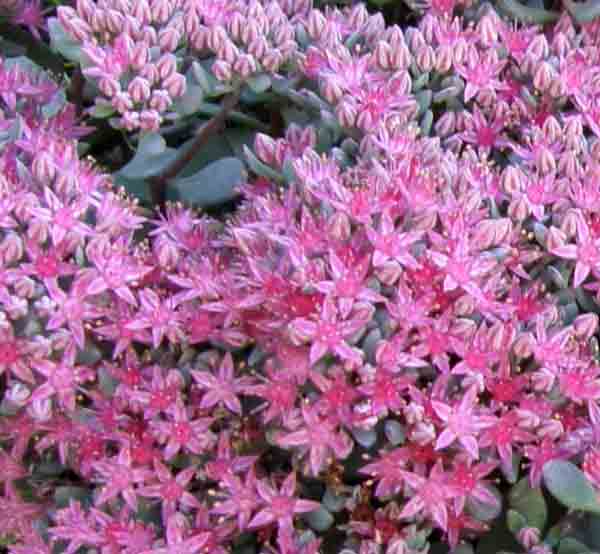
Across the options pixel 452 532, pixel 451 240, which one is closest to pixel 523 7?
pixel 451 240

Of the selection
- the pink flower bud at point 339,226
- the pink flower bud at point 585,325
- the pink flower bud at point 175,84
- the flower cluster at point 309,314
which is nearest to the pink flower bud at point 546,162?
the flower cluster at point 309,314

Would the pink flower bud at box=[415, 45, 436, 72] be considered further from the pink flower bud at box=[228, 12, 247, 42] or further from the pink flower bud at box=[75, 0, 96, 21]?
the pink flower bud at box=[75, 0, 96, 21]

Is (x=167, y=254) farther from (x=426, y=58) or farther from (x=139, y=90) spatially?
(x=426, y=58)

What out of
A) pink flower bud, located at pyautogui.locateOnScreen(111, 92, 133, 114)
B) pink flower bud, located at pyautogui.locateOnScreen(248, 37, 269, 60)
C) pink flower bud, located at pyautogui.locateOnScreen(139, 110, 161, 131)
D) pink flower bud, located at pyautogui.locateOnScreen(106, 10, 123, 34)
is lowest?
pink flower bud, located at pyautogui.locateOnScreen(139, 110, 161, 131)

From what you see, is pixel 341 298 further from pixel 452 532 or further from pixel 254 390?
pixel 452 532

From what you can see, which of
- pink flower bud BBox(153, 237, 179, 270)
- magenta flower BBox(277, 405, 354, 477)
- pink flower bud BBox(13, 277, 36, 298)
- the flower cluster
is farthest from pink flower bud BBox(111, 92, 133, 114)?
magenta flower BBox(277, 405, 354, 477)

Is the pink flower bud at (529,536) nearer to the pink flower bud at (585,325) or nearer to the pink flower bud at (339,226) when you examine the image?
the pink flower bud at (585,325)
